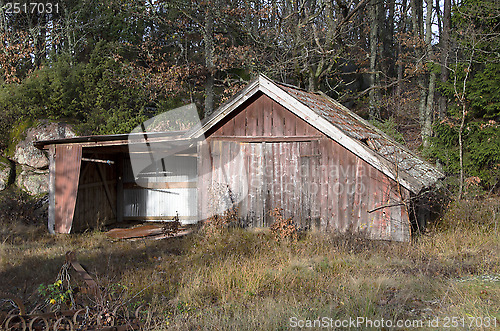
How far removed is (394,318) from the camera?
14.4 feet

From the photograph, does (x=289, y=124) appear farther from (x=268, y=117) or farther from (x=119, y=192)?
(x=119, y=192)

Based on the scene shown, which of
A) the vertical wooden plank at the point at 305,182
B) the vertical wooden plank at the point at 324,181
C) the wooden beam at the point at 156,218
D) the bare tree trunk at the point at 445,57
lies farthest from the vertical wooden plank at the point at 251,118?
the bare tree trunk at the point at 445,57

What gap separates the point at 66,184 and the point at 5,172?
246 inches

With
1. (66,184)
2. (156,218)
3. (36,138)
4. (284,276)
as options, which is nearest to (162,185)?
(156,218)

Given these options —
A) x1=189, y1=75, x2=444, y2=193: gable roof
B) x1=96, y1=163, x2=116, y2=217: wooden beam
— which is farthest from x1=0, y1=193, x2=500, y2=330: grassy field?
x1=96, y1=163, x2=116, y2=217: wooden beam

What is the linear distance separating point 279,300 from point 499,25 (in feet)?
37.5

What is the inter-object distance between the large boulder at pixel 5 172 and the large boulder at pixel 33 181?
0.35 meters

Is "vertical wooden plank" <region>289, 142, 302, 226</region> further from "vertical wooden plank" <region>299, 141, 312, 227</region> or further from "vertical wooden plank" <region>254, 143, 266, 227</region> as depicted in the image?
"vertical wooden plank" <region>254, 143, 266, 227</region>

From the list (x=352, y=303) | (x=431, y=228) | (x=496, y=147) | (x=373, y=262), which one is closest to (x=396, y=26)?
(x=496, y=147)

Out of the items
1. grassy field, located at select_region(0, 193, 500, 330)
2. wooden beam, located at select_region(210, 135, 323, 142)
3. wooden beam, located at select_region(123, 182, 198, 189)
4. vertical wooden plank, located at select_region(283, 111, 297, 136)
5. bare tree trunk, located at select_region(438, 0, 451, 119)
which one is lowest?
grassy field, located at select_region(0, 193, 500, 330)

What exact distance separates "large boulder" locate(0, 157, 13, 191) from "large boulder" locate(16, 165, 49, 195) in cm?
35

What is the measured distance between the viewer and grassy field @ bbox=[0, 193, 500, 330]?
4.59m

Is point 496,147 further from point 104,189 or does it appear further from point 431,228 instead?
point 104,189

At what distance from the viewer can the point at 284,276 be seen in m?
6.05
